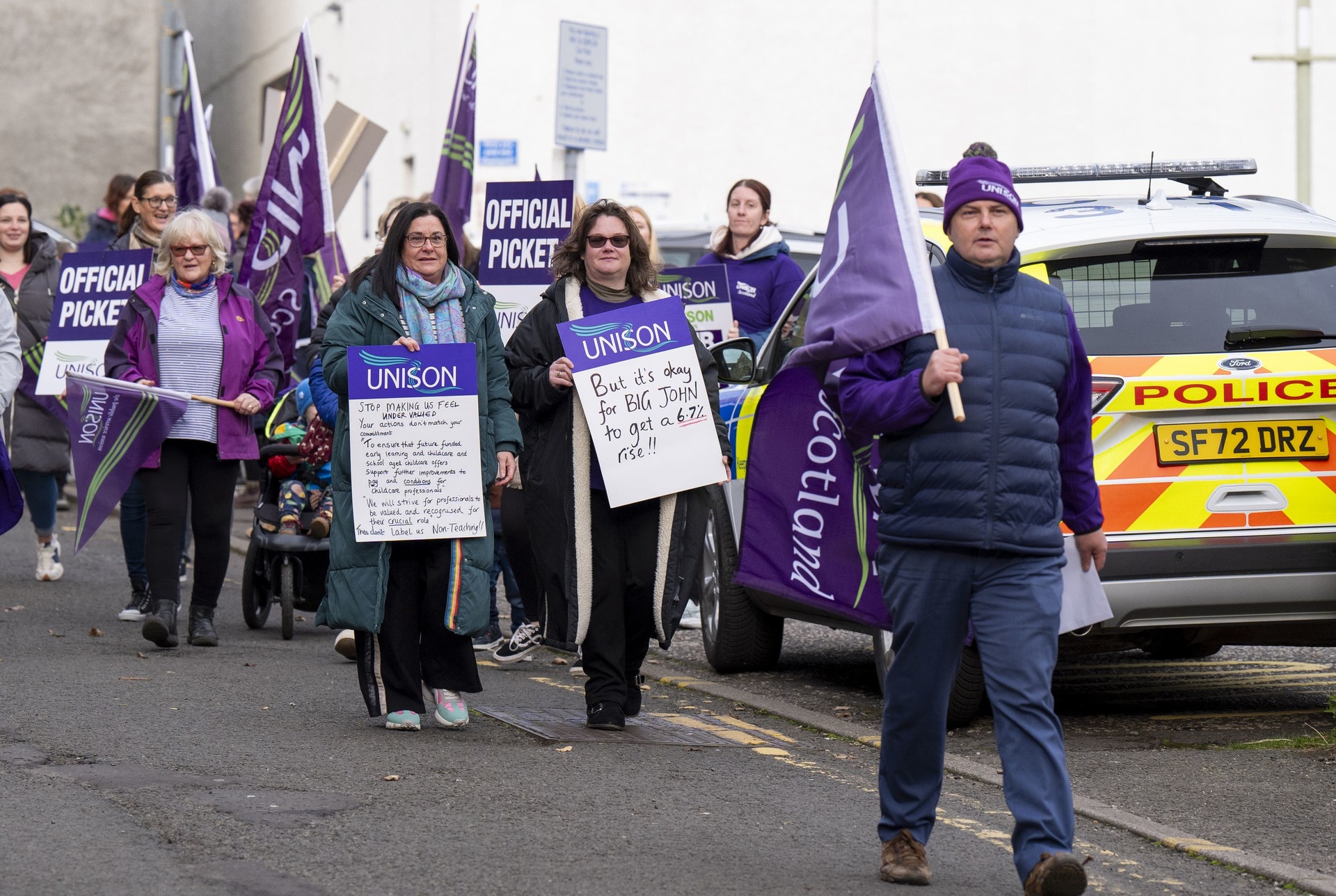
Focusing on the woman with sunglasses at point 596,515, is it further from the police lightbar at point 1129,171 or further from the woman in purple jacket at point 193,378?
the woman in purple jacket at point 193,378

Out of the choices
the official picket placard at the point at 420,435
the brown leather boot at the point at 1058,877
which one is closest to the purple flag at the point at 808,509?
the official picket placard at the point at 420,435

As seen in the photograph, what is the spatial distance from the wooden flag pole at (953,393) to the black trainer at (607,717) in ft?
8.71

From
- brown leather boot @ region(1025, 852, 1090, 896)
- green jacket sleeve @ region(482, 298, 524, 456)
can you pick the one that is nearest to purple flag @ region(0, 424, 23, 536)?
green jacket sleeve @ region(482, 298, 524, 456)

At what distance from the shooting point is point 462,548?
7.17m

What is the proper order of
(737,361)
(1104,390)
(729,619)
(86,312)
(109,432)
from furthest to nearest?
(86,312), (109,432), (729,619), (737,361), (1104,390)

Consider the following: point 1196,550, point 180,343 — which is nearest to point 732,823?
point 1196,550

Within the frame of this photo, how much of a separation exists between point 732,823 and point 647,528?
1.78 metres

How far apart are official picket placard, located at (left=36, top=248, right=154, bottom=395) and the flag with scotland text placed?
4223 millimetres

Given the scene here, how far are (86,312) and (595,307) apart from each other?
4.53 m

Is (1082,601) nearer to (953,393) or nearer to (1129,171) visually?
(953,393)

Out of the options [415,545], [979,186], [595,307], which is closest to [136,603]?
[415,545]

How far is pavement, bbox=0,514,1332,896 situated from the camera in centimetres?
505

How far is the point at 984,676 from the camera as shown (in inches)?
199

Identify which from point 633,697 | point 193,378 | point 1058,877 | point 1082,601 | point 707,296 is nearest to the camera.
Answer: point 1058,877
